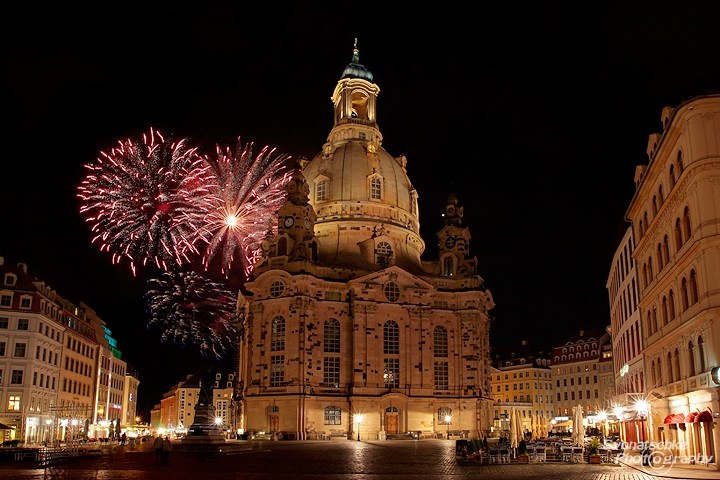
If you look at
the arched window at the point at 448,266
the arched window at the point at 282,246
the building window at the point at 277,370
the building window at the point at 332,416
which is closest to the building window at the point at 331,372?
the building window at the point at 332,416

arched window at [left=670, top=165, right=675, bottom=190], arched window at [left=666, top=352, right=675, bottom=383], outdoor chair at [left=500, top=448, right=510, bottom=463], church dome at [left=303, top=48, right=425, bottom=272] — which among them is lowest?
outdoor chair at [left=500, top=448, right=510, bottom=463]

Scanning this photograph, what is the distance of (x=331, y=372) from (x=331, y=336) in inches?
156

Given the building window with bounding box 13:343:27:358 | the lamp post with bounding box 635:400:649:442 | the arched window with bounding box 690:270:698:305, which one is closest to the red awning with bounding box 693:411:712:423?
the arched window with bounding box 690:270:698:305

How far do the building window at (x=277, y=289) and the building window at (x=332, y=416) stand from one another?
13333 millimetres

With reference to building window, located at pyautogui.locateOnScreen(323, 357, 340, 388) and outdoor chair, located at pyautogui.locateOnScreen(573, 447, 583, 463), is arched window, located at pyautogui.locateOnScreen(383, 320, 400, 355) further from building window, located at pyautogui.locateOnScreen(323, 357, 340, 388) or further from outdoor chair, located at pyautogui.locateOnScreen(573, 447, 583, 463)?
outdoor chair, located at pyautogui.locateOnScreen(573, 447, 583, 463)

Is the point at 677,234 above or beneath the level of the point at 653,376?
above

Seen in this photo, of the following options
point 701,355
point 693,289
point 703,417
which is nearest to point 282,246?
point 693,289

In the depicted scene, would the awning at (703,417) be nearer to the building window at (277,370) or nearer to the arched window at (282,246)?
the building window at (277,370)

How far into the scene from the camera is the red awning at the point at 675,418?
33.8 metres

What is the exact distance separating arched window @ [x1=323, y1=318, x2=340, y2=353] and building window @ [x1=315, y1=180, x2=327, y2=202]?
18.4 m

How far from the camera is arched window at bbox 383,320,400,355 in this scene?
83500mm

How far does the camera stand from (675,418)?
34656 millimetres

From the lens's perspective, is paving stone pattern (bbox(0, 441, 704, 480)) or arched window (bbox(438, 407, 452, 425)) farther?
arched window (bbox(438, 407, 452, 425))

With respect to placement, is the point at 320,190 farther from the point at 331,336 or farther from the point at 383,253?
the point at 331,336
